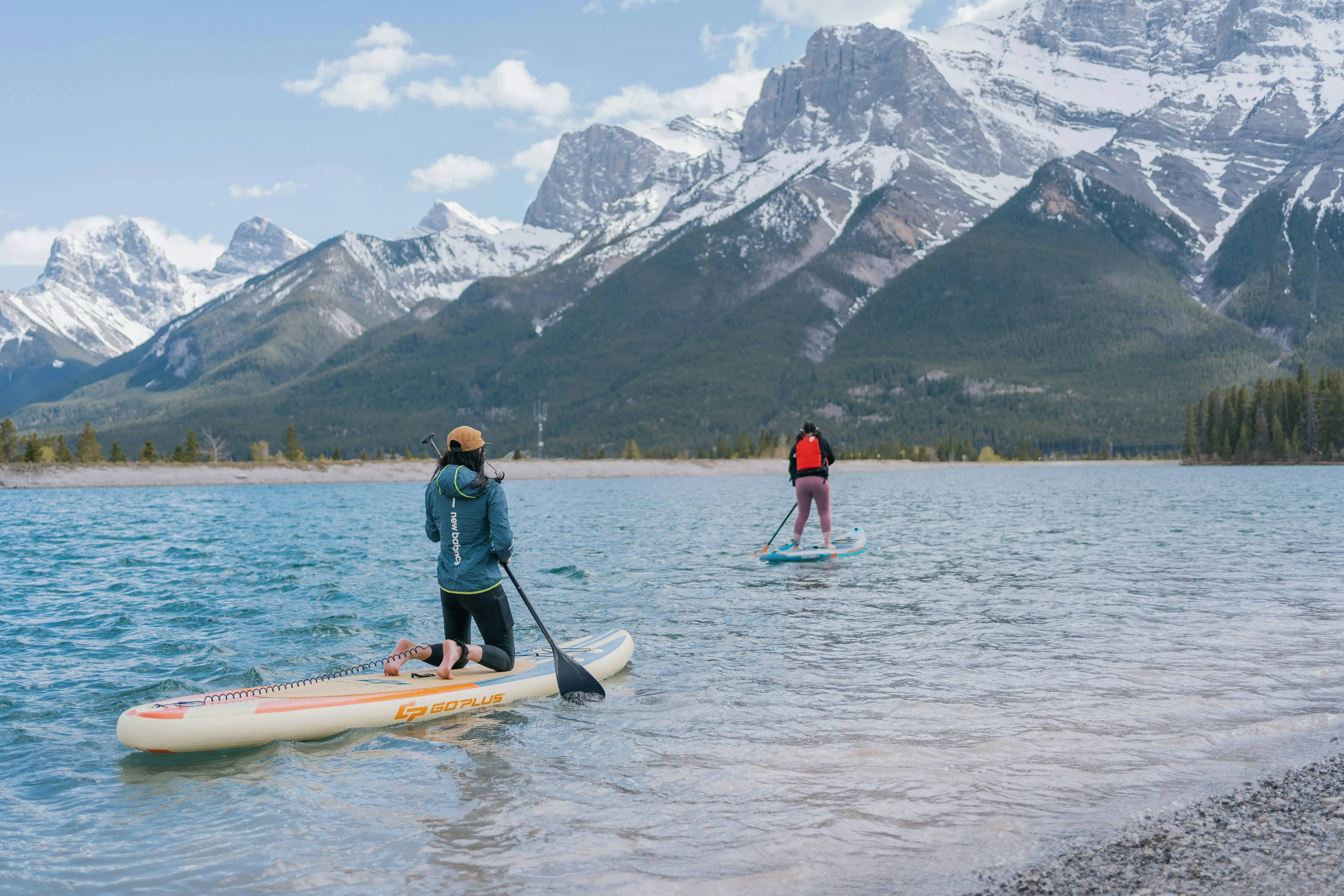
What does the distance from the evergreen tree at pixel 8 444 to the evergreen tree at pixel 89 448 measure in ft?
23.8

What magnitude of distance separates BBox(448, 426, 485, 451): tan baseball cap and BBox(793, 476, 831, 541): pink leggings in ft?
52.7

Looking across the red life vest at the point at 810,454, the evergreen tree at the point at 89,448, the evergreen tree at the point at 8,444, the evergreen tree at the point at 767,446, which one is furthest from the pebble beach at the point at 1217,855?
the evergreen tree at the point at 767,446

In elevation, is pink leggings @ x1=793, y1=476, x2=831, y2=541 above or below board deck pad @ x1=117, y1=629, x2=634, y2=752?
above

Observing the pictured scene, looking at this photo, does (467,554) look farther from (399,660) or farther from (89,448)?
(89,448)

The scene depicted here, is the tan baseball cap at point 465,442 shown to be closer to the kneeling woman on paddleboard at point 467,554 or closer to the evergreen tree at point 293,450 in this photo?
the kneeling woman on paddleboard at point 467,554

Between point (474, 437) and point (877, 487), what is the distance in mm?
89088

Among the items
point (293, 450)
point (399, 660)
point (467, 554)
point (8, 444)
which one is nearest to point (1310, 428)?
point (293, 450)

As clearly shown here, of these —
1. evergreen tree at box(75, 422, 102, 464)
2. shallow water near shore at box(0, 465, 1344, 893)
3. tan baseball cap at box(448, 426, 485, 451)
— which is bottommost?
shallow water near shore at box(0, 465, 1344, 893)

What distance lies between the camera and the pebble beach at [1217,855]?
24.0 feet

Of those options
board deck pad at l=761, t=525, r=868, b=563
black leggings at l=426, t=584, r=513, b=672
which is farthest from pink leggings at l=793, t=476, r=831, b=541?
black leggings at l=426, t=584, r=513, b=672

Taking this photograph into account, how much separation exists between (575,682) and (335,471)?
444ft

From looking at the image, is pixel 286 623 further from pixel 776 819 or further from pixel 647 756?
pixel 776 819

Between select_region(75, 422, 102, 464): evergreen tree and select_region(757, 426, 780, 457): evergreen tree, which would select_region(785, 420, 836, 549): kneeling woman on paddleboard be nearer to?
select_region(75, 422, 102, 464): evergreen tree

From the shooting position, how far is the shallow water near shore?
8.20 metres
